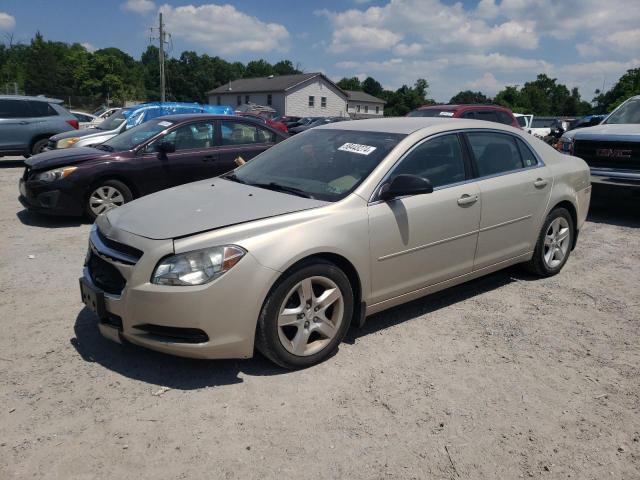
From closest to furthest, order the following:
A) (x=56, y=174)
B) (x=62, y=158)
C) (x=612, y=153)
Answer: (x=56, y=174), (x=62, y=158), (x=612, y=153)

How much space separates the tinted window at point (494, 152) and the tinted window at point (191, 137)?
180 inches

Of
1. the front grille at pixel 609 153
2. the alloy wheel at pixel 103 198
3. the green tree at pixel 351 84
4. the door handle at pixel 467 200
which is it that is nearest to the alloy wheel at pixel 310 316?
the door handle at pixel 467 200

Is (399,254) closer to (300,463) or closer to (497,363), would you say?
(497,363)

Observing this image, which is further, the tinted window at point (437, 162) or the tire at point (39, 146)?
the tire at point (39, 146)

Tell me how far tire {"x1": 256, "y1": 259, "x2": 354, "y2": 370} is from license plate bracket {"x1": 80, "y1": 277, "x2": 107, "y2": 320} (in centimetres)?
100

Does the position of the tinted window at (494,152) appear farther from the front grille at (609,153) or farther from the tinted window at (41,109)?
the tinted window at (41,109)

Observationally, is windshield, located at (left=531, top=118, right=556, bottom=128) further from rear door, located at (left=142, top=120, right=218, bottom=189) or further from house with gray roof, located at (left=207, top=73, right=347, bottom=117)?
house with gray roof, located at (left=207, top=73, right=347, bottom=117)

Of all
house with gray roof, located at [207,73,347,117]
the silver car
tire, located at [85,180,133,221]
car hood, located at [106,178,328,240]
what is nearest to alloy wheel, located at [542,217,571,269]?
the silver car

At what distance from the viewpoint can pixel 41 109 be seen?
14.0 m

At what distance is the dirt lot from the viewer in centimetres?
263

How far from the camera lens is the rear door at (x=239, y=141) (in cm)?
806

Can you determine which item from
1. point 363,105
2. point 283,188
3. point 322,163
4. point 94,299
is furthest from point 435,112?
point 363,105

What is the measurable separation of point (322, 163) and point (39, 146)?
11985 millimetres

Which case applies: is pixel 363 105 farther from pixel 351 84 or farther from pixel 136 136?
pixel 136 136
